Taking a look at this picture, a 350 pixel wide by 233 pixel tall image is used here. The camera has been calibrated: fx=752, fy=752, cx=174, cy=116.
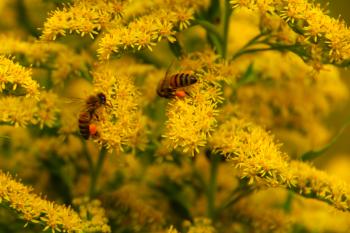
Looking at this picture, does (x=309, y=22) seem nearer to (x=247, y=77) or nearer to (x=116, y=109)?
(x=247, y=77)

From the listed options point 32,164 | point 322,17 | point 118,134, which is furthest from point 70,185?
point 322,17

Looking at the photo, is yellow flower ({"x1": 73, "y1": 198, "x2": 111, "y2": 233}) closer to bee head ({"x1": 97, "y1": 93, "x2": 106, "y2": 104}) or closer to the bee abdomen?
bee head ({"x1": 97, "y1": 93, "x2": 106, "y2": 104})

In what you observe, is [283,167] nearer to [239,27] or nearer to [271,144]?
[271,144]

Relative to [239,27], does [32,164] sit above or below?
below

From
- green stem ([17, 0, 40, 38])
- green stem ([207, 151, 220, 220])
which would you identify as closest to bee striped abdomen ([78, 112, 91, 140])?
green stem ([207, 151, 220, 220])

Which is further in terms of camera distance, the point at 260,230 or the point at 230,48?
the point at 230,48

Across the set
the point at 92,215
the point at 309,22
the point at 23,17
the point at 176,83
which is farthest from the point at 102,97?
the point at 23,17

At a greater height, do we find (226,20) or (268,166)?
(226,20)
